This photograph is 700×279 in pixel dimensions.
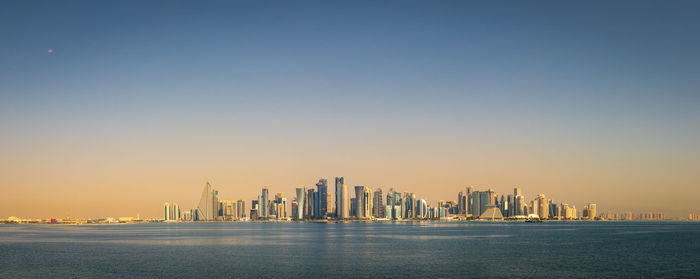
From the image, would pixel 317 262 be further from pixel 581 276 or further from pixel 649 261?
pixel 649 261

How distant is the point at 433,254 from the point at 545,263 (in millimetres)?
24620

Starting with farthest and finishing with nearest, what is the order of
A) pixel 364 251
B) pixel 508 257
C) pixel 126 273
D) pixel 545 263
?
pixel 364 251
pixel 508 257
pixel 545 263
pixel 126 273

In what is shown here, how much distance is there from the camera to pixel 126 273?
80.1m

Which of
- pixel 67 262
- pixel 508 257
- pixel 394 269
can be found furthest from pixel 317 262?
pixel 67 262

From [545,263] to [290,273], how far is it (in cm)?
4374

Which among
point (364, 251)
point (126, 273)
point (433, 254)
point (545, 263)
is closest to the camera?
point (126, 273)

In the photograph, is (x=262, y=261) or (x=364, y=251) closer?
(x=262, y=261)

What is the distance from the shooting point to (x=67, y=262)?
95875 millimetres

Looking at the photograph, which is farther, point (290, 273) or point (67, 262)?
point (67, 262)

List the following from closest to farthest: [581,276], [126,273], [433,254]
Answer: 1. [581,276]
2. [126,273]
3. [433,254]

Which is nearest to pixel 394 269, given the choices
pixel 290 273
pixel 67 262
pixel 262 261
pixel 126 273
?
pixel 290 273

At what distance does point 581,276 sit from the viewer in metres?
75.0

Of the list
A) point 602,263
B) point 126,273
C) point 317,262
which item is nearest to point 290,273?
point 317,262

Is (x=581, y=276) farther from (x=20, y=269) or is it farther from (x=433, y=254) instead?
(x=20, y=269)
